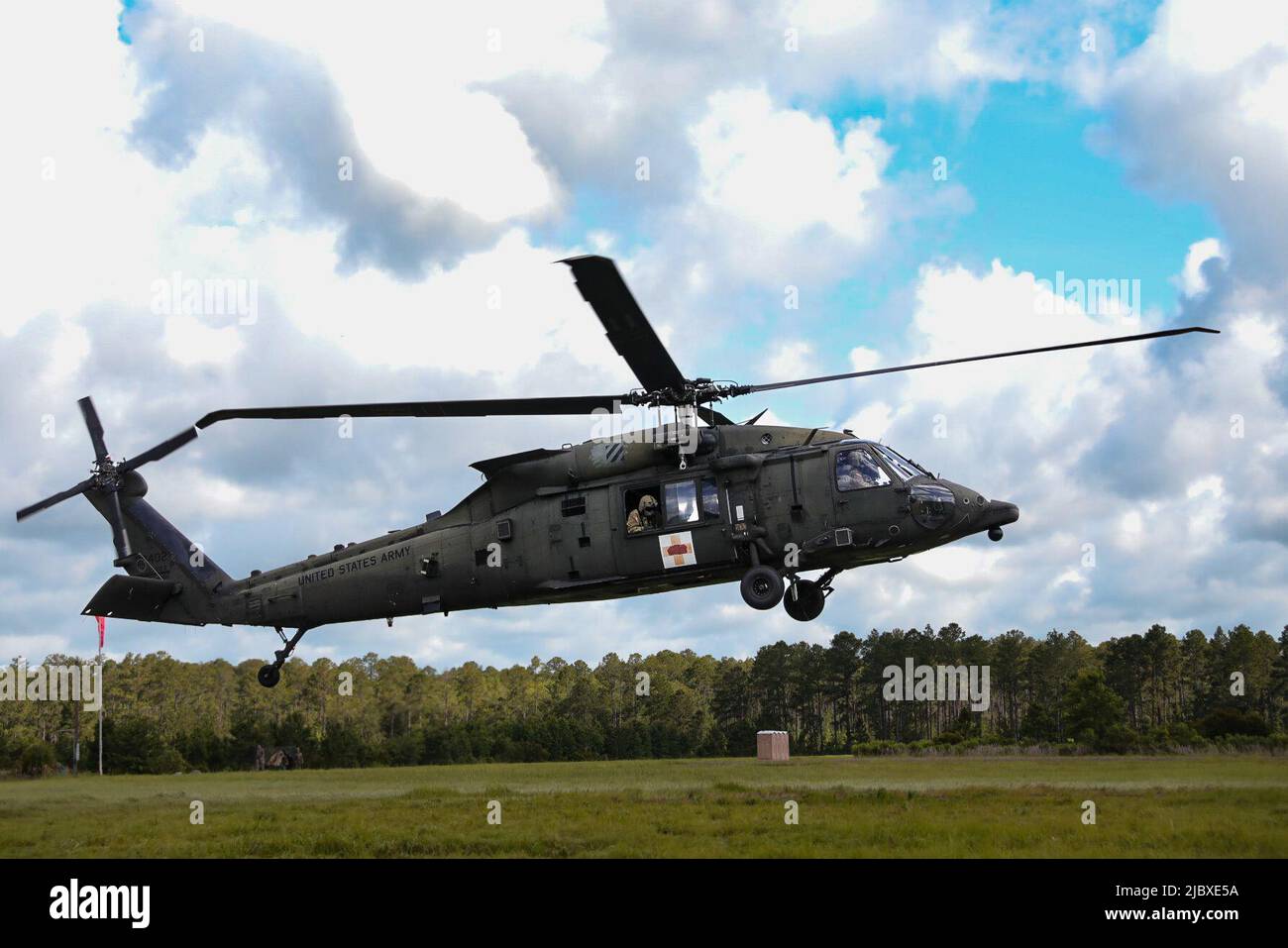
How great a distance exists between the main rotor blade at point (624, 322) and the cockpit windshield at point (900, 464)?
4.59 metres

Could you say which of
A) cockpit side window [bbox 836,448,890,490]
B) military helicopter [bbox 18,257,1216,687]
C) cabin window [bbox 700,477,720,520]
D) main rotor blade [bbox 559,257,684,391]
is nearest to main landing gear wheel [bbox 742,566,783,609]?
military helicopter [bbox 18,257,1216,687]

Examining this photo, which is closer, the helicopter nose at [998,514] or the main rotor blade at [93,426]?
the helicopter nose at [998,514]

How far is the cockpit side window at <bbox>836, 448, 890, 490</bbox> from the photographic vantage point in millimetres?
23578

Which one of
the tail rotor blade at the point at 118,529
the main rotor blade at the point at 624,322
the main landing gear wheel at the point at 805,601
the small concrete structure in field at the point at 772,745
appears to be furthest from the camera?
the small concrete structure in field at the point at 772,745

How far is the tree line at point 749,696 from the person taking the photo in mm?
62344

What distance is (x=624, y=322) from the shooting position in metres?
21.2

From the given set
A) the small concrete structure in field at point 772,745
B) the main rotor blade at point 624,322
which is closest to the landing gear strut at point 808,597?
the main rotor blade at point 624,322

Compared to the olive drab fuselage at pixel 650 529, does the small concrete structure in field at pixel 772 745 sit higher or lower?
lower

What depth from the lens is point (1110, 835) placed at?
1756 cm

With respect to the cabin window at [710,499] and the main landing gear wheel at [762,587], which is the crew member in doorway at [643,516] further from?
the main landing gear wheel at [762,587]

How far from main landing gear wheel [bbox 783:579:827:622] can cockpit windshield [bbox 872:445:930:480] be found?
131 inches

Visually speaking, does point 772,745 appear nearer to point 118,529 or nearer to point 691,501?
point 691,501

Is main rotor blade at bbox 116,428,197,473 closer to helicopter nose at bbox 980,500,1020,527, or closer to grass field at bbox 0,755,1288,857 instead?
grass field at bbox 0,755,1288,857

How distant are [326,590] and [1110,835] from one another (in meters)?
18.6
